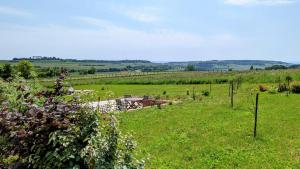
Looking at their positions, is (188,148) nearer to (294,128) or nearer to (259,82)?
(294,128)

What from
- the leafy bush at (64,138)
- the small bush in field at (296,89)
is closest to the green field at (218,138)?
the leafy bush at (64,138)

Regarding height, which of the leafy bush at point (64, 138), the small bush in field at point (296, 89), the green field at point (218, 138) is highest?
the leafy bush at point (64, 138)

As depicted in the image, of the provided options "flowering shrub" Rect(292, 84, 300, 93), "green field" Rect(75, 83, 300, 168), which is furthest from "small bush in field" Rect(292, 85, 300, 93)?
"green field" Rect(75, 83, 300, 168)

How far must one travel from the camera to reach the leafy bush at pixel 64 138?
15.6ft

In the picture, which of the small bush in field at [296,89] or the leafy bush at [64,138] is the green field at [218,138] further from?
the small bush in field at [296,89]

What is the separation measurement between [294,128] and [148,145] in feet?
25.6

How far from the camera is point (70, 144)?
4789mm

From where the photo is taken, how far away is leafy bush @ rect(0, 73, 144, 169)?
4.77 meters

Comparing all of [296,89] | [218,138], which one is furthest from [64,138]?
[296,89]

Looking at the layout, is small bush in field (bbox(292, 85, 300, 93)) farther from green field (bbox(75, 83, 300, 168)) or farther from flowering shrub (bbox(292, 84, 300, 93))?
green field (bbox(75, 83, 300, 168))

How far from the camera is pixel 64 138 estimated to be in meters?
4.68

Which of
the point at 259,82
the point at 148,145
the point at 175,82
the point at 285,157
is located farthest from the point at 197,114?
the point at 175,82

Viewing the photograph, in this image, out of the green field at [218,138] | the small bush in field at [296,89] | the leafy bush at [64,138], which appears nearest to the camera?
the leafy bush at [64,138]

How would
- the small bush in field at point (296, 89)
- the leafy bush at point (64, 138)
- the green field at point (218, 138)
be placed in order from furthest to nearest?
the small bush in field at point (296, 89) → the green field at point (218, 138) → the leafy bush at point (64, 138)
